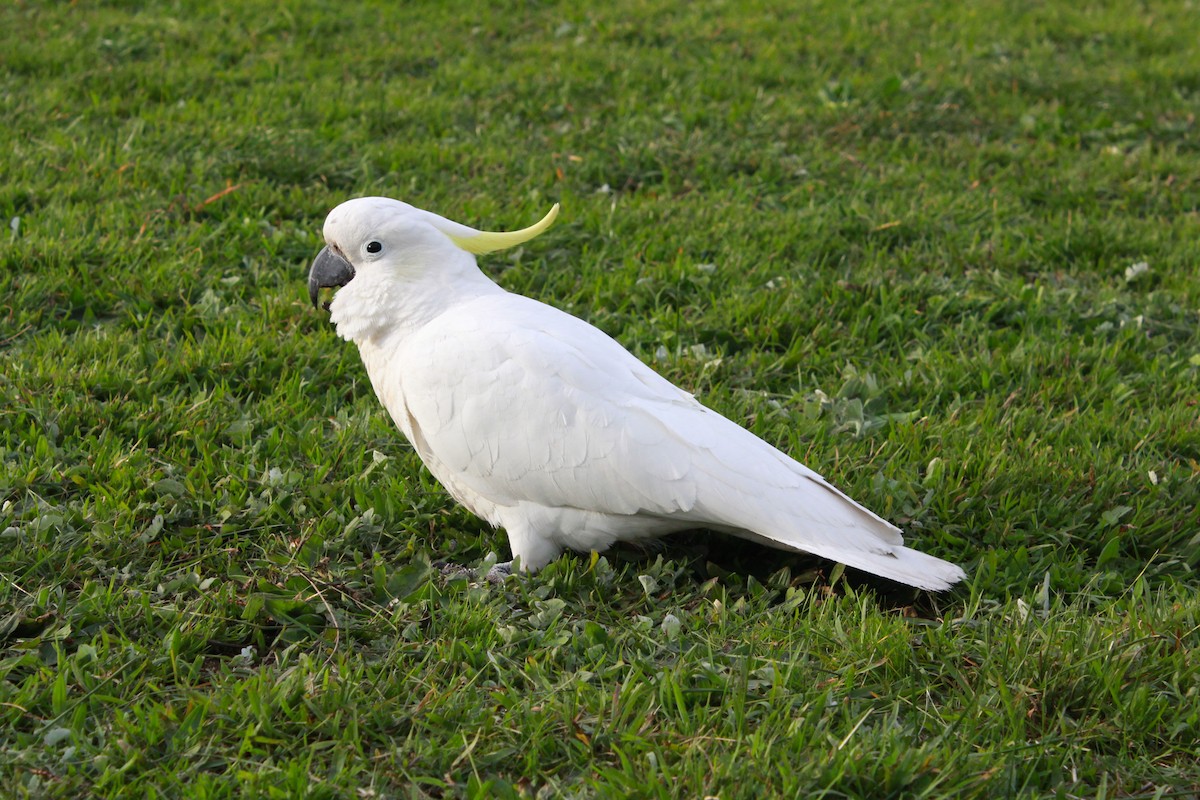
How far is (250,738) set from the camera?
205cm

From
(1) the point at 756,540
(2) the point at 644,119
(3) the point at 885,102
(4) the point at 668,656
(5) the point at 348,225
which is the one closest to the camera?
(4) the point at 668,656

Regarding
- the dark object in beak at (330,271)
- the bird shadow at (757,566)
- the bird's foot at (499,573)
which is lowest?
the bird shadow at (757,566)

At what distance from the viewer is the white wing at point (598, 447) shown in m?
2.48

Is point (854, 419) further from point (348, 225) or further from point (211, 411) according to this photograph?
point (211, 411)

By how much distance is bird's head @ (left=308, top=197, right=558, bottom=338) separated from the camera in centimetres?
283

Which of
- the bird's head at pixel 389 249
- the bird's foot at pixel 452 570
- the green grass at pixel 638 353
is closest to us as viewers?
the green grass at pixel 638 353

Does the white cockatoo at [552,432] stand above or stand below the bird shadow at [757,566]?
above

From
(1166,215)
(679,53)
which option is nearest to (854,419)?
(1166,215)

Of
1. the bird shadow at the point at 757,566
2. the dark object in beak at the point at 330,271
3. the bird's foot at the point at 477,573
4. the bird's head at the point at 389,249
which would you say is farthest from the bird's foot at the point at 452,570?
the dark object in beak at the point at 330,271

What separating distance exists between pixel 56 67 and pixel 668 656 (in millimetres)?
4528

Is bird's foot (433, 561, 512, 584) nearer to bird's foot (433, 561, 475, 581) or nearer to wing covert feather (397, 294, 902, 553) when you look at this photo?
bird's foot (433, 561, 475, 581)

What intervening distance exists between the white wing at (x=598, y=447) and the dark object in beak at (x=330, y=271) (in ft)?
1.10

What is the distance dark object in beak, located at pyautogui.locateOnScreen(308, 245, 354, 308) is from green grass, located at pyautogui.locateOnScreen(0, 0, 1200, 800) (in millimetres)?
439

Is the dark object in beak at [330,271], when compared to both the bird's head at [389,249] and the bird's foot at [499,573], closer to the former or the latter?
the bird's head at [389,249]
